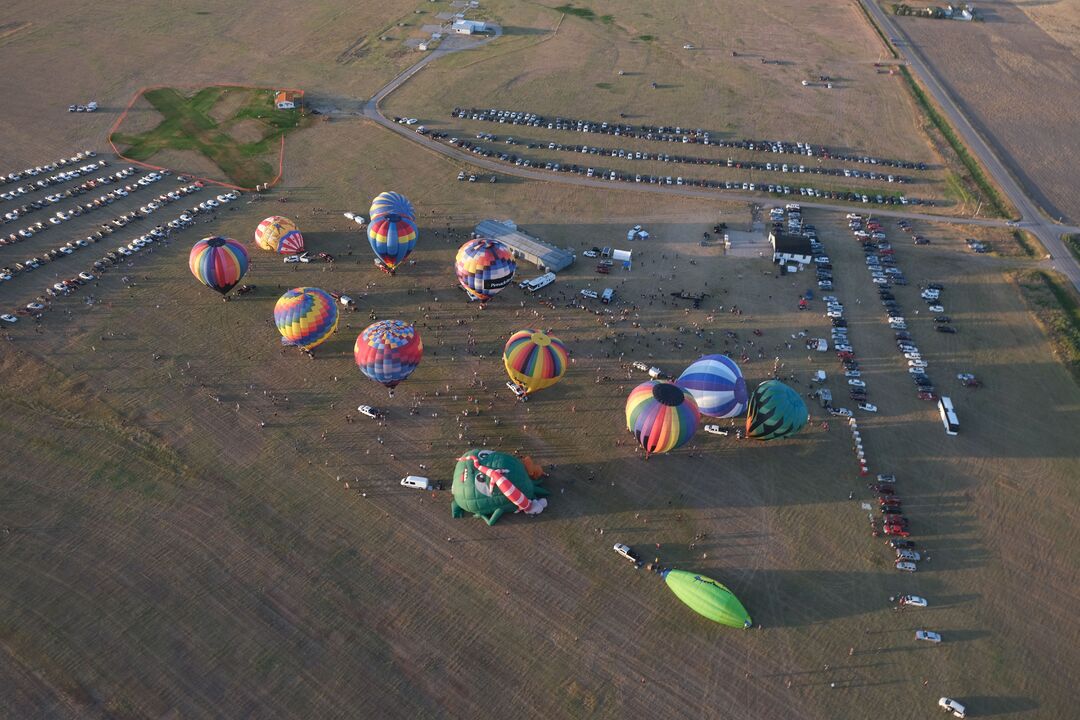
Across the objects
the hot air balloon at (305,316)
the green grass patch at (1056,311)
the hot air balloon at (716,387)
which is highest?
the green grass patch at (1056,311)

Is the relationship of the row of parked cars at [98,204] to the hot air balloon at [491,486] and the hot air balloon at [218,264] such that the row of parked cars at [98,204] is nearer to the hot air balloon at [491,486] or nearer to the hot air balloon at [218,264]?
the hot air balloon at [218,264]

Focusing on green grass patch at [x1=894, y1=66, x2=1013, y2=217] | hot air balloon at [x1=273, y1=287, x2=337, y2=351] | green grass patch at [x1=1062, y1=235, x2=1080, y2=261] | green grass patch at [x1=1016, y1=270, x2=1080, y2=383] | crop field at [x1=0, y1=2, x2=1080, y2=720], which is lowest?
crop field at [x1=0, y1=2, x2=1080, y2=720]

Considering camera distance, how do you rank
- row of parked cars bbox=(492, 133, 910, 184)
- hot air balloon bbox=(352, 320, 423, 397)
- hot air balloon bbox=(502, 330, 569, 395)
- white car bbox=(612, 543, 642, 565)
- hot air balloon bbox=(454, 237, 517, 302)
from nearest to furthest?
white car bbox=(612, 543, 642, 565) < hot air balloon bbox=(352, 320, 423, 397) < hot air balloon bbox=(502, 330, 569, 395) < hot air balloon bbox=(454, 237, 517, 302) < row of parked cars bbox=(492, 133, 910, 184)

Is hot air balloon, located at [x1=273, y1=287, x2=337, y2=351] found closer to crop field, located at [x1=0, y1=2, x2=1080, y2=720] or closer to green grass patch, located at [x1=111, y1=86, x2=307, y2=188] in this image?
crop field, located at [x1=0, y1=2, x2=1080, y2=720]

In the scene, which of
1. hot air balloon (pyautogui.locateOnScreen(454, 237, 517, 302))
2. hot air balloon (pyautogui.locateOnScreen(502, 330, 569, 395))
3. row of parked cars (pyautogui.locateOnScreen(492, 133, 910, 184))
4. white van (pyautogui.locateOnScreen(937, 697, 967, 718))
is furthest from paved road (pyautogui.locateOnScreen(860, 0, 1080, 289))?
hot air balloon (pyautogui.locateOnScreen(454, 237, 517, 302))

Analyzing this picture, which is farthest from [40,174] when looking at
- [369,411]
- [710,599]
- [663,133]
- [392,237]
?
[710,599]

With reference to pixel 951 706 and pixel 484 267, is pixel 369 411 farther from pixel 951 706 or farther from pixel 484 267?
pixel 951 706

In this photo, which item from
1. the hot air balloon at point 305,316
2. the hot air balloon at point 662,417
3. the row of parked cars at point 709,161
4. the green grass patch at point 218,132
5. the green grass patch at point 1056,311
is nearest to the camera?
the hot air balloon at point 662,417

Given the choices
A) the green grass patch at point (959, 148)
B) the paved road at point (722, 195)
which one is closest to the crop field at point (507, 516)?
the paved road at point (722, 195)
